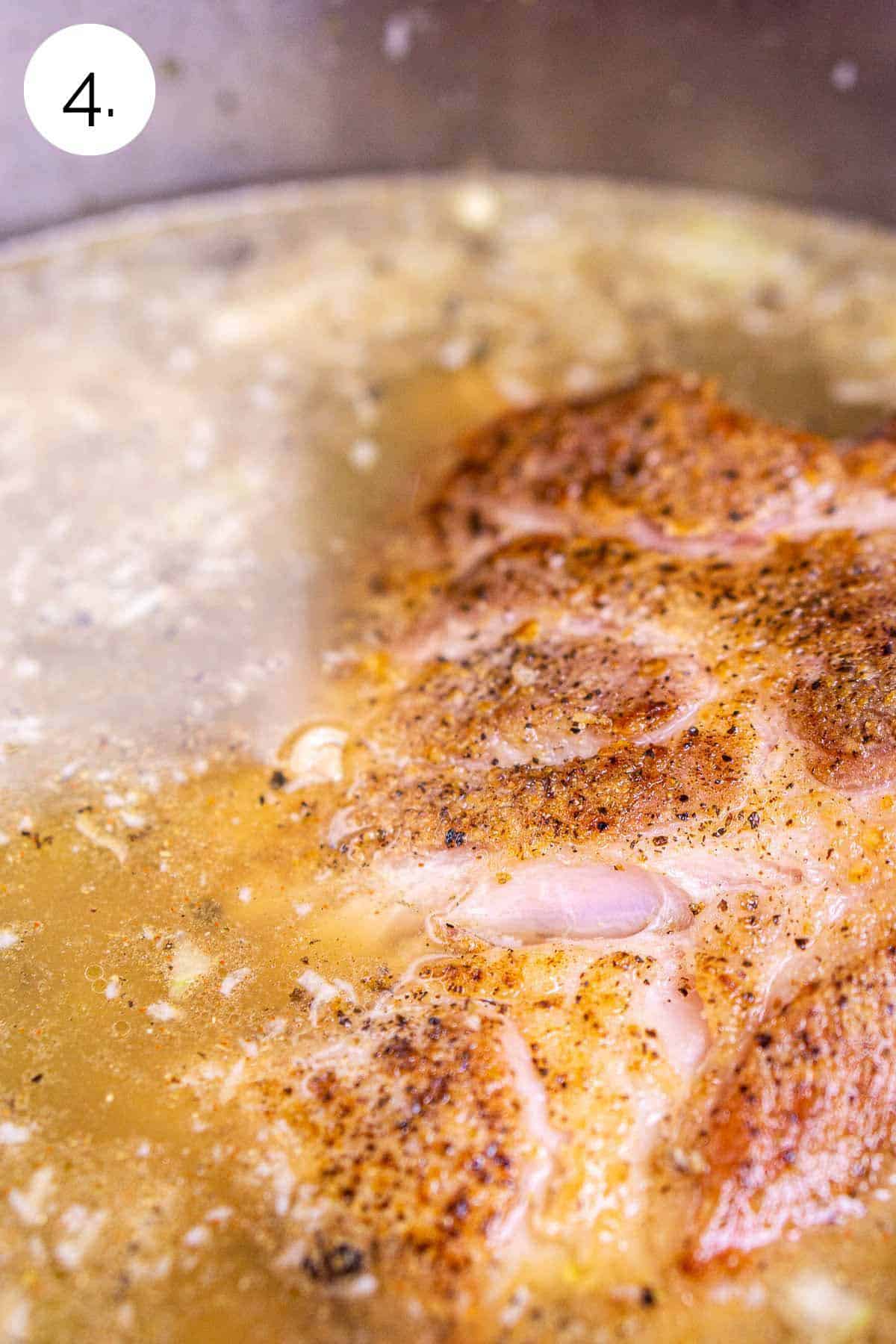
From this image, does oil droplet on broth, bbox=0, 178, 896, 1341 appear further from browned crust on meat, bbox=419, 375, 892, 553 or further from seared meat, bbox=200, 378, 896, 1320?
browned crust on meat, bbox=419, 375, 892, 553

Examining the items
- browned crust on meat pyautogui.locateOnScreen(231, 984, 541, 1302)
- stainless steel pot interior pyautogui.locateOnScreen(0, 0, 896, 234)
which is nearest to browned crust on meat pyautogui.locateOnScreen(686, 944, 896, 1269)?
browned crust on meat pyautogui.locateOnScreen(231, 984, 541, 1302)

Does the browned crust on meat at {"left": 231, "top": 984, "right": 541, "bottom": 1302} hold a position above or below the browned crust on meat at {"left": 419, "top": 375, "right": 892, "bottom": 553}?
below

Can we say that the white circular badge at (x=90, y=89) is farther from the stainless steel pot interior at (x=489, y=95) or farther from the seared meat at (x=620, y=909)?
the seared meat at (x=620, y=909)

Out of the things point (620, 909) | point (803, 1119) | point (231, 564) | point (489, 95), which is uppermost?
point (489, 95)

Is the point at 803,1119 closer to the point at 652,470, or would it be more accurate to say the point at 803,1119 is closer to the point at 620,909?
the point at 620,909

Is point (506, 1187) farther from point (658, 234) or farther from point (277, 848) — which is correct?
point (658, 234)

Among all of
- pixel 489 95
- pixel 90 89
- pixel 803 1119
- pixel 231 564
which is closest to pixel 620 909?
pixel 803 1119
